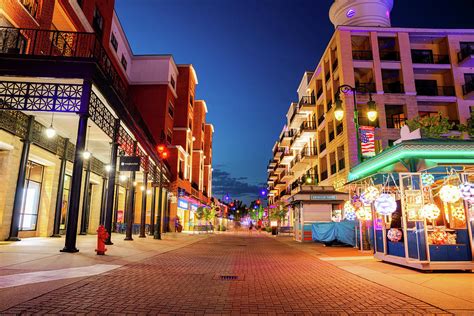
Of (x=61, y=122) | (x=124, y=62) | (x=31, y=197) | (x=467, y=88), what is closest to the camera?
(x=61, y=122)

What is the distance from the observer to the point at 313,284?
719cm

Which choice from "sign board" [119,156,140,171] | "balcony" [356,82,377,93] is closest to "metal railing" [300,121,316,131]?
"balcony" [356,82,377,93]

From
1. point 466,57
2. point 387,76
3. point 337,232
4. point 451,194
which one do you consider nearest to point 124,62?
point 337,232

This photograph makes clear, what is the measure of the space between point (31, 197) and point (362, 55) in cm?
3171

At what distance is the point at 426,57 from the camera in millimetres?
33312

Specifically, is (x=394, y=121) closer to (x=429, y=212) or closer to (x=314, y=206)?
(x=314, y=206)

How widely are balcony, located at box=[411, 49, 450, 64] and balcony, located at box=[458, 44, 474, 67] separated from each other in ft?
3.76

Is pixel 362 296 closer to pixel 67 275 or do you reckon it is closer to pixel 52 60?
pixel 67 275

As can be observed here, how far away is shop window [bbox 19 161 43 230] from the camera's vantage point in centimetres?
1542

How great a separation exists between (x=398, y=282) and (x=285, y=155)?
153 ft

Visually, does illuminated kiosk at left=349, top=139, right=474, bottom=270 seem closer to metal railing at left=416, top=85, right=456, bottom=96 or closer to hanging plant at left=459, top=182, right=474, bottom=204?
hanging plant at left=459, top=182, right=474, bottom=204

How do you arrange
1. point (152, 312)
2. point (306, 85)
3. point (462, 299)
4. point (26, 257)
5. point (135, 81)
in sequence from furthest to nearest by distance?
1. point (306, 85)
2. point (135, 81)
3. point (26, 257)
4. point (462, 299)
5. point (152, 312)

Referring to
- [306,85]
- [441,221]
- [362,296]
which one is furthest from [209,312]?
[306,85]

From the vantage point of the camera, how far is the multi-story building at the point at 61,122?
420 inches
